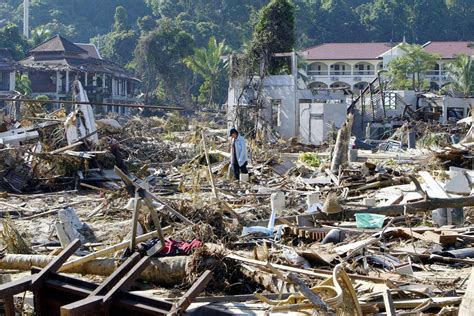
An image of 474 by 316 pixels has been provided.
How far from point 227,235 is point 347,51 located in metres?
63.4

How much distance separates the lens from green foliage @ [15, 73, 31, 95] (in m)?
49.4

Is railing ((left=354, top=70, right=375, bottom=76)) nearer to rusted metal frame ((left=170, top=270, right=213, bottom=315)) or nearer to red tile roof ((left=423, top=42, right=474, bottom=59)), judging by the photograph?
red tile roof ((left=423, top=42, right=474, bottom=59))

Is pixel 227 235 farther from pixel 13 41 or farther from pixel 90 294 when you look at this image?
pixel 13 41

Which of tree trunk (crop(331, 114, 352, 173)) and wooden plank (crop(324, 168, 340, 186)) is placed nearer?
wooden plank (crop(324, 168, 340, 186))

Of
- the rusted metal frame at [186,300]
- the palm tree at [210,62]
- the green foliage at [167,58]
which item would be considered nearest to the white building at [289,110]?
the palm tree at [210,62]

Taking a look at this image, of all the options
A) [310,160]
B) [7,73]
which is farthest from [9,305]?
[7,73]

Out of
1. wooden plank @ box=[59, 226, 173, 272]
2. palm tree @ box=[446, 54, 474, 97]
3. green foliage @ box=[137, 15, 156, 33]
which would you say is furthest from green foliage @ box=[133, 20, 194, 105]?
wooden plank @ box=[59, 226, 173, 272]

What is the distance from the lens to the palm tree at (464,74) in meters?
49.8

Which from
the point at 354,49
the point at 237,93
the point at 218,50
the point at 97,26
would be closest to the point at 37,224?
the point at 237,93

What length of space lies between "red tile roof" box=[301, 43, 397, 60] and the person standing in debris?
2132 inches

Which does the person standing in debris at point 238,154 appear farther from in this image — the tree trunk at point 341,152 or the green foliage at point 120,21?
the green foliage at point 120,21

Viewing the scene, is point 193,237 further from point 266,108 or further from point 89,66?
point 89,66

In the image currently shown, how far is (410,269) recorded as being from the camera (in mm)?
7883

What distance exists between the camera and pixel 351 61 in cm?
7000
